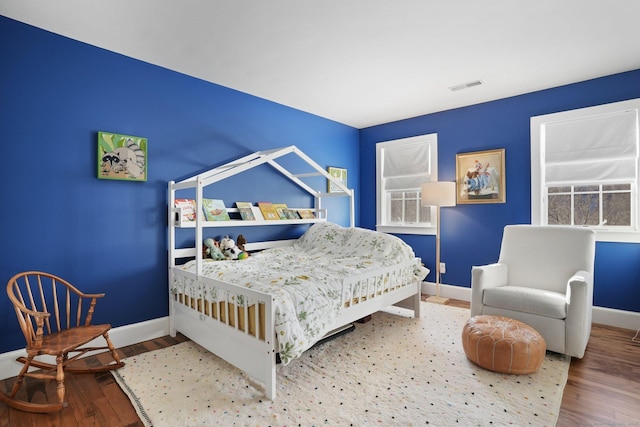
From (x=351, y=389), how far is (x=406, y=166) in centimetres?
336

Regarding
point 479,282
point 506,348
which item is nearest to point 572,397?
point 506,348

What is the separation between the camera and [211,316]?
2.53 m

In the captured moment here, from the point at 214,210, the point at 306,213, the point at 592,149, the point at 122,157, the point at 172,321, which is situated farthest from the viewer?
the point at 306,213

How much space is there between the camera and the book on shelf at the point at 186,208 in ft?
9.95

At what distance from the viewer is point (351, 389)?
215 centimetres

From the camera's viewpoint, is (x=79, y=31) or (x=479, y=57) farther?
(x=479, y=57)

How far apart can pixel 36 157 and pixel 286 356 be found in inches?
87.5

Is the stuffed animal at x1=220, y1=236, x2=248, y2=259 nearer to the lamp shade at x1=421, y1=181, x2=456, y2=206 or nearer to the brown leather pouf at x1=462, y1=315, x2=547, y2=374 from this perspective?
the brown leather pouf at x1=462, y1=315, x2=547, y2=374

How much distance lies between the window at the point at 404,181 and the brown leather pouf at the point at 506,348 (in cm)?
220

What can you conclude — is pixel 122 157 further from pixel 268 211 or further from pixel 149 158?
pixel 268 211

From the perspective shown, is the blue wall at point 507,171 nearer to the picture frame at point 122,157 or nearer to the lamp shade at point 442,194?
the lamp shade at point 442,194

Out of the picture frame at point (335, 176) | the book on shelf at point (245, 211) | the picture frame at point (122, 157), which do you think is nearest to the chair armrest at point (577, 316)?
the book on shelf at point (245, 211)

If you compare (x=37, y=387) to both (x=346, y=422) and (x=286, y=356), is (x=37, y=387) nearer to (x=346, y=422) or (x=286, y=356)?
(x=286, y=356)

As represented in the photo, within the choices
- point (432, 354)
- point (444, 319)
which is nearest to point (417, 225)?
point (444, 319)
